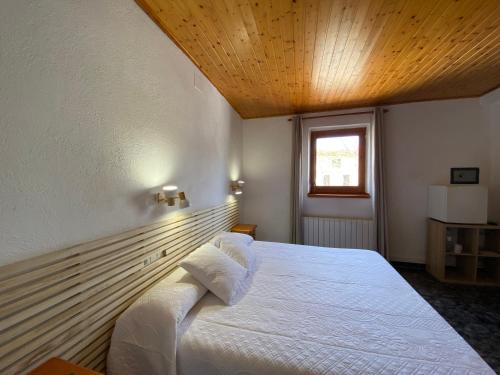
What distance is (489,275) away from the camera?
8.71ft

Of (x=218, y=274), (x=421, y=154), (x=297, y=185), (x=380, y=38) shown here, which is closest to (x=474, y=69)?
(x=421, y=154)

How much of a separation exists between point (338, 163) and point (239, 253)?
2.48 m

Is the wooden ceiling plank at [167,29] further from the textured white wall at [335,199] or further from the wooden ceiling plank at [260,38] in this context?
the textured white wall at [335,199]

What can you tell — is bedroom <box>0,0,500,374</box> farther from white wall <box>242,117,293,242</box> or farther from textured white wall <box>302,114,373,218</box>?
white wall <box>242,117,293,242</box>

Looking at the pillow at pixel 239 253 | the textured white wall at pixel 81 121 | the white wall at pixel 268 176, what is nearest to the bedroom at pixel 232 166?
the textured white wall at pixel 81 121

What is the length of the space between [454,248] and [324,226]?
167 centimetres

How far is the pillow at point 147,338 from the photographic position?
3.28 ft

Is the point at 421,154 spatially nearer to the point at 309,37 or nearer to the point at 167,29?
the point at 309,37

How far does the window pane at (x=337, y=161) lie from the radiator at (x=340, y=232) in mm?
646

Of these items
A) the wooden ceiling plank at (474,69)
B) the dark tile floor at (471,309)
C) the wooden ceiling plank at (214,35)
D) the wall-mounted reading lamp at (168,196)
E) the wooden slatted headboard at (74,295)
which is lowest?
the dark tile floor at (471,309)

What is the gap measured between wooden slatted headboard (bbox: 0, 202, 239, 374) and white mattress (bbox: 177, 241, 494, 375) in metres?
0.44

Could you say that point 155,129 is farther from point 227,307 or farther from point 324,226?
point 324,226

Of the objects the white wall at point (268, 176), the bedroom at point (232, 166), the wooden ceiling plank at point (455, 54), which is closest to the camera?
the bedroom at point (232, 166)

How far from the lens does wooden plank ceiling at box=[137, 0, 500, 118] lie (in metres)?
1.38
